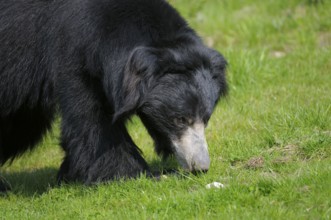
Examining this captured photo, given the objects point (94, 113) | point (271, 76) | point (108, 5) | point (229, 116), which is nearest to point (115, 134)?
point (94, 113)

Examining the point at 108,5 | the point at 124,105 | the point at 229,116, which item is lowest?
the point at 229,116

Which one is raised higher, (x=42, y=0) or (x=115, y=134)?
(x=42, y=0)

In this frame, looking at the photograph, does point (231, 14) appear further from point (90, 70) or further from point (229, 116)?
point (90, 70)

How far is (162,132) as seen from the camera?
5016mm

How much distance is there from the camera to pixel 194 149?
4.84 meters

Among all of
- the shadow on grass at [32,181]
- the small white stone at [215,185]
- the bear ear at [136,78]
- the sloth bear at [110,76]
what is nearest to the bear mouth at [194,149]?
the sloth bear at [110,76]

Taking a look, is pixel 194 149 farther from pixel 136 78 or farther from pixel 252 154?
pixel 252 154

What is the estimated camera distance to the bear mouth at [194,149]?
4836mm

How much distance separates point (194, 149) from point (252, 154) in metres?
0.82

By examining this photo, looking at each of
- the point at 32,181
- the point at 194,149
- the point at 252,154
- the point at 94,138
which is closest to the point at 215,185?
the point at 194,149

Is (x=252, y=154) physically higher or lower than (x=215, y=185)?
lower

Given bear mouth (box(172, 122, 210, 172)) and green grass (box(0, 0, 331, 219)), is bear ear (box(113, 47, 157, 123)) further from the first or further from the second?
green grass (box(0, 0, 331, 219))

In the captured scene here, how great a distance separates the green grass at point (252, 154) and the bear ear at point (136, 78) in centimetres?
63

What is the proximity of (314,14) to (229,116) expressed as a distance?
325 cm
